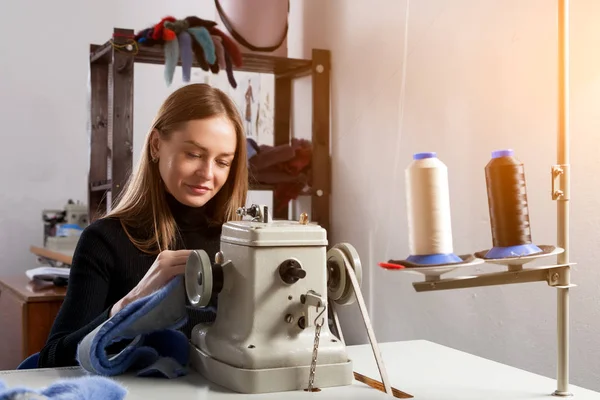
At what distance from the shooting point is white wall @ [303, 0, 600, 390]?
1423 mm

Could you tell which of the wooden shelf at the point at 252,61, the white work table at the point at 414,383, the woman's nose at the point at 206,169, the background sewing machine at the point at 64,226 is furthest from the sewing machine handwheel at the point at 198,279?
the background sewing machine at the point at 64,226

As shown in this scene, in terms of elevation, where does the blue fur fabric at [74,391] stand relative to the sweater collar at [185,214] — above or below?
below

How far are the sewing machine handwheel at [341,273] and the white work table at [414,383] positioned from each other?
0.13m

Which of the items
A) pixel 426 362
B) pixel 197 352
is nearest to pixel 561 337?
pixel 426 362

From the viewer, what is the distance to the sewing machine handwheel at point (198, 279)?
1041 millimetres

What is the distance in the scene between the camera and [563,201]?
1.04m

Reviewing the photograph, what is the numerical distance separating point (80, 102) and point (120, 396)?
275cm

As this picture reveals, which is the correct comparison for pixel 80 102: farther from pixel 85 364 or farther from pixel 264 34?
pixel 85 364

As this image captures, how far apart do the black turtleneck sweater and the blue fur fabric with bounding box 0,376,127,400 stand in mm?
390

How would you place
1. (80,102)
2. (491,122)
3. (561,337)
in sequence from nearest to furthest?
1. (561,337)
2. (491,122)
3. (80,102)

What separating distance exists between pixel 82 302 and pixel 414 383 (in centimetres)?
63

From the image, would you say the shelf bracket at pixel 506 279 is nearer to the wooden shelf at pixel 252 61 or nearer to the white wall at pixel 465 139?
the white wall at pixel 465 139

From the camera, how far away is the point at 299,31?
2.56m

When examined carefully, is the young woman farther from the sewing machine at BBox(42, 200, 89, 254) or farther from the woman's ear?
the sewing machine at BBox(42, 200, 89, 254)
